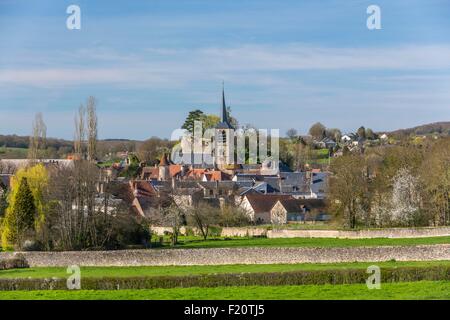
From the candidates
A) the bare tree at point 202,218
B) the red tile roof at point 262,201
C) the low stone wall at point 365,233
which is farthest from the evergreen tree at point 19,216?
the red tile roof at point 262,201

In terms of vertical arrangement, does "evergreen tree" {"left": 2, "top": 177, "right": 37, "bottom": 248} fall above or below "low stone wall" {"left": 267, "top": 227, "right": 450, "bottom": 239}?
above

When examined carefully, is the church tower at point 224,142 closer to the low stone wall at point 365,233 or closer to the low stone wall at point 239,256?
the low stone wall at point 365,233

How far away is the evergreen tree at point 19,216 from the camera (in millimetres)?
44812

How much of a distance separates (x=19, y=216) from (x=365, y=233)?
68.3ft

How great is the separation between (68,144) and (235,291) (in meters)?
160

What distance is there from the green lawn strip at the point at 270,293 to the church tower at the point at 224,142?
→ 95.9 m

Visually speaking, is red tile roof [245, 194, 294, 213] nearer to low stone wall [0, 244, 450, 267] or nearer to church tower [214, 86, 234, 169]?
low stone wall [0, 244, 450, 267]

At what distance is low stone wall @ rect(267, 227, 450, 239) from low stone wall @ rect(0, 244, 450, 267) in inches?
539

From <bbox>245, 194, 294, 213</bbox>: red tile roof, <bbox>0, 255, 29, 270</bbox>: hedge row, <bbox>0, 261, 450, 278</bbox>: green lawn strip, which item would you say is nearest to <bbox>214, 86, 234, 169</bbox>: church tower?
<bbox>245, 194, 294, 213</bbox>: red tile roof

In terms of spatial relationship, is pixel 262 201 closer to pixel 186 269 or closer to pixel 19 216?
pixel 19 216

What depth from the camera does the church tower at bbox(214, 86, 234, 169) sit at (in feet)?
411

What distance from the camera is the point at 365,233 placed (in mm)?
51344

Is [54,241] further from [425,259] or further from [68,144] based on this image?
[68,144]
